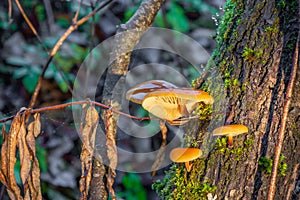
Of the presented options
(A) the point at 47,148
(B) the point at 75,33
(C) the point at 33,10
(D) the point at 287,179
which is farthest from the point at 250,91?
(C) the point at 33,10

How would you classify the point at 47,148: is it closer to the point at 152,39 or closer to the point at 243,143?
the point at 152,39

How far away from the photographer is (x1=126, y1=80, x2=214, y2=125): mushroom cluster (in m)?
0.96

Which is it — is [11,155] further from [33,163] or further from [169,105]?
[169,105]

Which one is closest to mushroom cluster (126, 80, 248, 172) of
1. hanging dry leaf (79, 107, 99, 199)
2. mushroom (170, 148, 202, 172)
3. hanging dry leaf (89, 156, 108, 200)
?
mushroom (170, 148, 202, 172)

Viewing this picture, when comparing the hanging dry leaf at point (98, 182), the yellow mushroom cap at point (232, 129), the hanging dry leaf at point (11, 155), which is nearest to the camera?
the yellow mushroom cap at point (232, 129)

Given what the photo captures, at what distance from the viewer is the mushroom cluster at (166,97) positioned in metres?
0.96

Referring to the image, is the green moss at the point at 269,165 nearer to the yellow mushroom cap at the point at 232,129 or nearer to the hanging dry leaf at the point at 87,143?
the yellow mushroom cap at the point at 232,129

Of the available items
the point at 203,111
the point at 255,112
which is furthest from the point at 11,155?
the point at 255,112

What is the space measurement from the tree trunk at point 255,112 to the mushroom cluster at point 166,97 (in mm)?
127

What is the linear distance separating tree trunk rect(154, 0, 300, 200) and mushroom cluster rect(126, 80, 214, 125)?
127 millimetres

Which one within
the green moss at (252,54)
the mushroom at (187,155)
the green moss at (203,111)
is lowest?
the mushroom at (187,155)

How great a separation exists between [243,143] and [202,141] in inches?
4.7

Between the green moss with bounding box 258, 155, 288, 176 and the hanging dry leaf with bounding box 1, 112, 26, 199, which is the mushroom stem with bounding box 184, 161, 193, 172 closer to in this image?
the green moss with bounding box 258, 155, 288, 176

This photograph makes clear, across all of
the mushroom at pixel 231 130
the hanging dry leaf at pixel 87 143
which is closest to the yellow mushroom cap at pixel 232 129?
the mushroom at pixel 231 130
